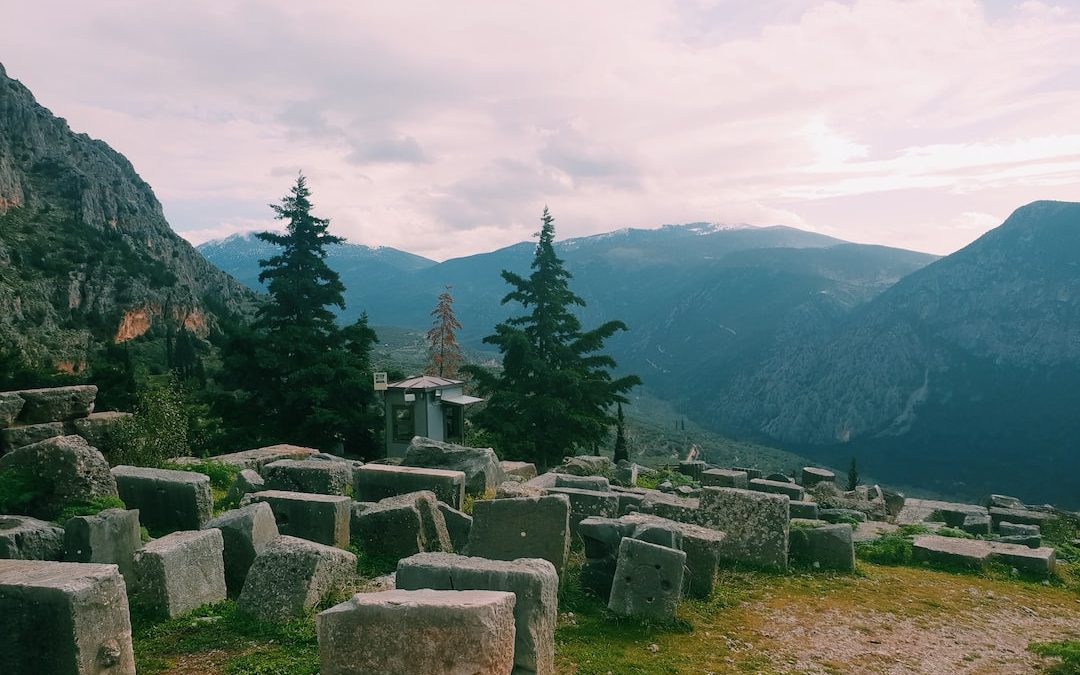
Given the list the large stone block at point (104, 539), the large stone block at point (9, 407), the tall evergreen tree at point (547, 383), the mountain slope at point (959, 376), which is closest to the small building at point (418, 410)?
the tall evergreen tree at point (547, 383)

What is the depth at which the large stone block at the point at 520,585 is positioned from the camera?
662 cm

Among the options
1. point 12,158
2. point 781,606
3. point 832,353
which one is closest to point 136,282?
point 12,158

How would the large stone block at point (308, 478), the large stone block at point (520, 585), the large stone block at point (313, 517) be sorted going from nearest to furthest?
the large stone block at point (520, 585), the large stone block at point (313, 517), the large stone block at point (308, 478)

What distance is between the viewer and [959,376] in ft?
472

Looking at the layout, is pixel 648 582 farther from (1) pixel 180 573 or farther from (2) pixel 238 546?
(1) pixel 180 573

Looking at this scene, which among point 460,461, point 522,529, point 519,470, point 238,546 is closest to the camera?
point 238,546

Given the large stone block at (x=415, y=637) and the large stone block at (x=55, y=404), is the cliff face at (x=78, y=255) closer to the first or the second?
the large stone block at (x=55, y=404)

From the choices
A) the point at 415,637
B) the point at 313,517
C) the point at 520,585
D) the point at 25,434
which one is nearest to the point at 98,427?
the point at 25,434

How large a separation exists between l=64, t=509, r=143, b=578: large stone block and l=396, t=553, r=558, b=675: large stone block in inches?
152

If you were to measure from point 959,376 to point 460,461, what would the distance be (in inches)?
6269

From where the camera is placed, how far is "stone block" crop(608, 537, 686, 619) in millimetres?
8508

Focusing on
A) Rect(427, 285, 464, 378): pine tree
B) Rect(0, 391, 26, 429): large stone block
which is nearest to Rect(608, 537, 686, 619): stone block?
Rect(0, 391, 26, 429): large stone block

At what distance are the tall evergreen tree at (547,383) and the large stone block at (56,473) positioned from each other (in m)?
18.0

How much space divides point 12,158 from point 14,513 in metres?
103
